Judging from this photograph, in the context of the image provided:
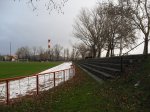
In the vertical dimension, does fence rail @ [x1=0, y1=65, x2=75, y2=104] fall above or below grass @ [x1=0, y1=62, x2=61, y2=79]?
above

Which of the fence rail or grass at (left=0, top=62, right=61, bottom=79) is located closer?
the fence rail

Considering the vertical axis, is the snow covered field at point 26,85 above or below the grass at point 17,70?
above

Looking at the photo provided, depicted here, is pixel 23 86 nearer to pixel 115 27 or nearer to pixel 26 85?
pixel 26 85

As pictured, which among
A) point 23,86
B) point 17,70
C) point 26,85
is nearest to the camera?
point 26,85

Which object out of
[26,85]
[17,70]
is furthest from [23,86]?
[17,70]

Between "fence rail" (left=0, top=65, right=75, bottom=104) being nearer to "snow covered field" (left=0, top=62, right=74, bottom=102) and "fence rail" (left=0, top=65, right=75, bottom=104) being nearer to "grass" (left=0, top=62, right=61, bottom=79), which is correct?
"snow covered field" (left=0, top=62, right=74, bottom=102)

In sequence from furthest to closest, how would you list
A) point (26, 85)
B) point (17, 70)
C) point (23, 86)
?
point (17, 70) < point (23, 86) < point (26, 85)

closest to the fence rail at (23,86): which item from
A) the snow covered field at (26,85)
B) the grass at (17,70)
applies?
the snow covered field at (26,85)

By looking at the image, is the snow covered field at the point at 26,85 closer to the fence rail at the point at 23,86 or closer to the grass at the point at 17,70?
the fence rail at the point at 23,86

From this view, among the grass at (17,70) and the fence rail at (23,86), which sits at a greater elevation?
the fence rail at (23,86)

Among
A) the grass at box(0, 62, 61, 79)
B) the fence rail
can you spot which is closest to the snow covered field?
the fence rail

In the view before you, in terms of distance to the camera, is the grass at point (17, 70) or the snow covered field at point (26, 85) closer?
the snow covered field at point (26, 85)

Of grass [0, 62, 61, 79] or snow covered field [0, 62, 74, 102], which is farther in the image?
grass [0, 62, 61, 79]

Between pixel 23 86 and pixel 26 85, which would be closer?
pixel 26 85
